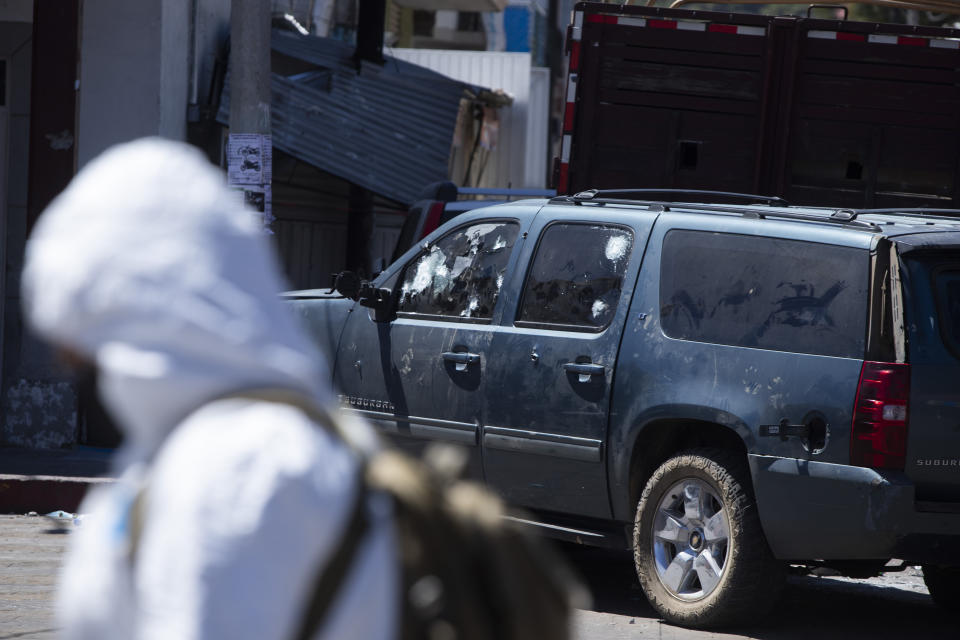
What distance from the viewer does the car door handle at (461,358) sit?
22.5 ft

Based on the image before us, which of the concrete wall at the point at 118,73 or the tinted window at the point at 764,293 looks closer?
the tinted window at the point at 764,293

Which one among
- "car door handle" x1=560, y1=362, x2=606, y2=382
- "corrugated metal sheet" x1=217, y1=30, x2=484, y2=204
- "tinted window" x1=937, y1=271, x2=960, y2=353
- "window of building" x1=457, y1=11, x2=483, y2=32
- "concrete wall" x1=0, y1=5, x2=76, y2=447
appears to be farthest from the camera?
"window of building" x1=457, y1=11, x2=483, y2=32

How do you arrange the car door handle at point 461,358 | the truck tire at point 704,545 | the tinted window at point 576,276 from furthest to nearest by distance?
1. the car door handle at point 461,358
2. the tinted window at point 576,276
3. the truck tire at point 704,545

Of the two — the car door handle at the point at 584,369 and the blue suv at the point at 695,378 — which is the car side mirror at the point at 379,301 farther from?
the car door handle at the point at 584,369

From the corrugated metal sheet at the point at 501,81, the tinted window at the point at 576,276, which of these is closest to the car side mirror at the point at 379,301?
the tinted window at the point at 576,276

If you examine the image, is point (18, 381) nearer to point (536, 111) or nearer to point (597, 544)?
point (597, 544)

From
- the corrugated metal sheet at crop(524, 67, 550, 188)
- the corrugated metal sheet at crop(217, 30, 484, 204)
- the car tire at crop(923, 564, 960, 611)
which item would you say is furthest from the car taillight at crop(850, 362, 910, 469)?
the corrugated metal sheet at crop(524, 67, 550, 188)

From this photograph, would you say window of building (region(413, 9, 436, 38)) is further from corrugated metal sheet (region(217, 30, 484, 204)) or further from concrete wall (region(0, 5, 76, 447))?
concrete wall (region(0, 5, 76, 447))

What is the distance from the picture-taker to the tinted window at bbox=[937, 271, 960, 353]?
5836 mm

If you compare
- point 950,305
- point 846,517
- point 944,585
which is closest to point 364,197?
point 944,585

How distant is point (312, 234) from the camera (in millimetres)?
15523

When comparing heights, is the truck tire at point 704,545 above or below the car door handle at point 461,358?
below

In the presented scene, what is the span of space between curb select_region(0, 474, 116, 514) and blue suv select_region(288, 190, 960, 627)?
2.39 meters

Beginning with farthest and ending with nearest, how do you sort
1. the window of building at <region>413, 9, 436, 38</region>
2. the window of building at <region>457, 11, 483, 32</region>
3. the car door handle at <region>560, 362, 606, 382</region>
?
the window of building at <region>457, 11, 483, 32</region>
the window of building at <region>413, 9, 436, 38</region>
the car door handle at <region>560, 362, 606, 382</region>
